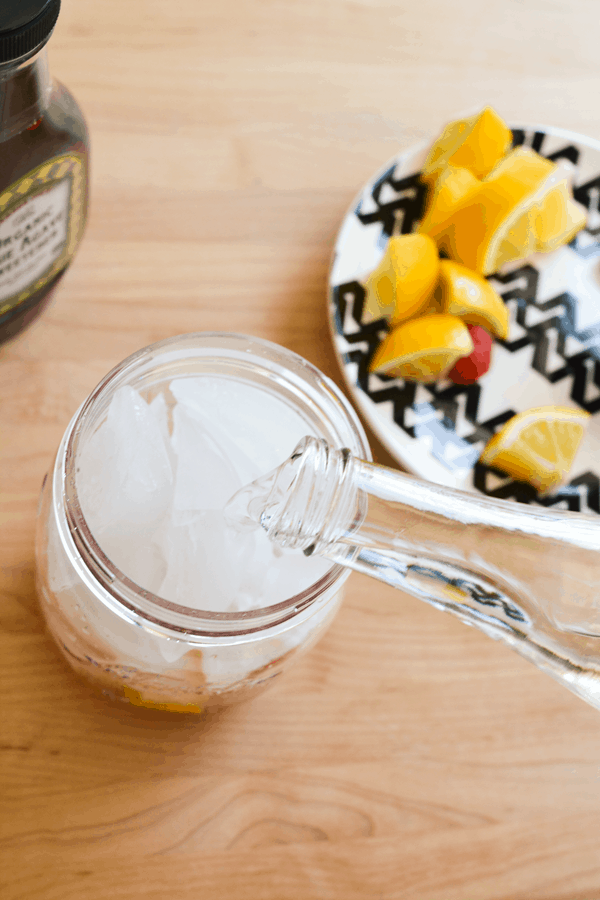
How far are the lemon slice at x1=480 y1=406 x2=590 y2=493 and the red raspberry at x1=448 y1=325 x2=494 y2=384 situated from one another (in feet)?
0.16

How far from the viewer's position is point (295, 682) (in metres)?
0.53

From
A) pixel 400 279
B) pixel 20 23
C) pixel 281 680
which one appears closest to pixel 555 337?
pixel 400 279

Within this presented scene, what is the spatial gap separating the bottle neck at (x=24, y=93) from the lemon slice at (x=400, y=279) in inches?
10.9

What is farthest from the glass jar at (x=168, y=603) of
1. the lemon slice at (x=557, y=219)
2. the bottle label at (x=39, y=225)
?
the lemon slice at (x=557, y=219)

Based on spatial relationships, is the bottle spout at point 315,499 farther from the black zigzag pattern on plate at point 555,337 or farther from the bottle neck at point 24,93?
the black zigzag pattern on plate at point 555,337

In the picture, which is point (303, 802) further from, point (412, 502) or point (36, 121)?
point (36, 121)

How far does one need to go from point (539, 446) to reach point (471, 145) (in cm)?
25

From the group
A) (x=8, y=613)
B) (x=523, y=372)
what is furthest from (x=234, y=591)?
(x=523, y=372)

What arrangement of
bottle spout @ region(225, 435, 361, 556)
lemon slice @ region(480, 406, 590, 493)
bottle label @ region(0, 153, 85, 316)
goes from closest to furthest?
bottle spout @ region(225, 435, 361, 556)
bottle label @ region(0, 153, 85, 316)
lemon slice @ region(480, 406, 590, 493)

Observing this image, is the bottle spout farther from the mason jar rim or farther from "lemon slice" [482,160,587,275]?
"lemon slice" [482,160,587,275]

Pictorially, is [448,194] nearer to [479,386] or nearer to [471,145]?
[471,145]

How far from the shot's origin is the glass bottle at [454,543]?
328 mm

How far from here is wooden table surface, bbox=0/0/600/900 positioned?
491 millimetres

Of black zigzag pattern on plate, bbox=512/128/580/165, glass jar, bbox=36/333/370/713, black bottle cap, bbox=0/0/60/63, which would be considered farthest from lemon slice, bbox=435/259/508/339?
black bottle cap, bbox=0/0/60/63
